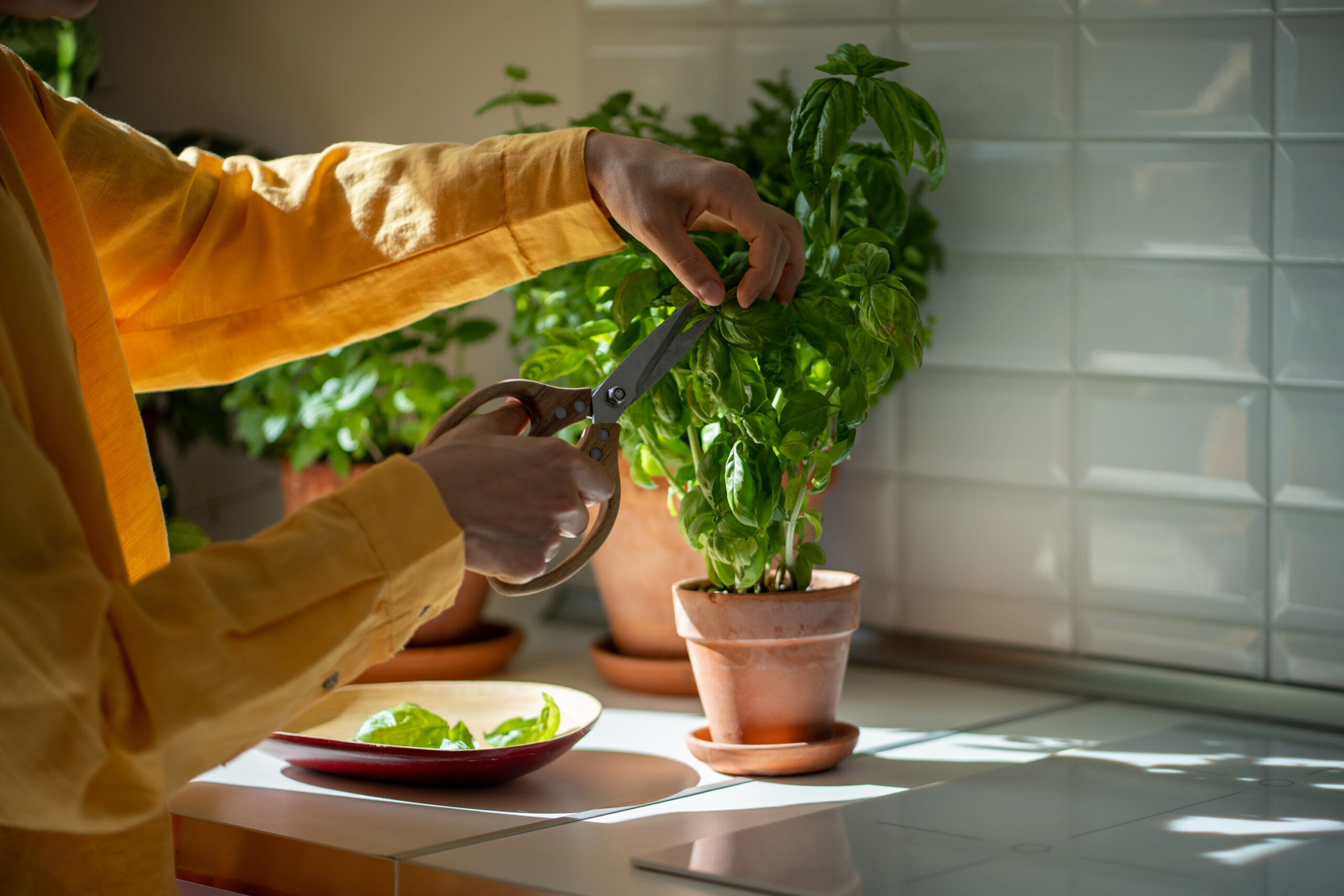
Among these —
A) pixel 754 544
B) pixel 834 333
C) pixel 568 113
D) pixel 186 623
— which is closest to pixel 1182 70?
pixel 834 333

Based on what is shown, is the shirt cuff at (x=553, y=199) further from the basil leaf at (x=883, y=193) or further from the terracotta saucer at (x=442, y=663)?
the terracotta saucer at (x=442, y=663)

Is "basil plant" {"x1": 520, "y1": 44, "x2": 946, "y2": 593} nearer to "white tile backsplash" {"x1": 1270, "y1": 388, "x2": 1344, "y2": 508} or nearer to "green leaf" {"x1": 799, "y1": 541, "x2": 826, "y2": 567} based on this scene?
"green leaf" {"x1": 799, "y1": 541, "x2": 826, "y2": 567}

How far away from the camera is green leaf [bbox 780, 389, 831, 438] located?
0.96 m

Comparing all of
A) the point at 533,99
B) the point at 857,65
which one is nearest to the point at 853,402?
the point at 857,65

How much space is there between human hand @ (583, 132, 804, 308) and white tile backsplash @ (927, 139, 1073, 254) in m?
0.40

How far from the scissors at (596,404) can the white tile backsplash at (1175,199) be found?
1.72 feet

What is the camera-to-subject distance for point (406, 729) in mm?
1036

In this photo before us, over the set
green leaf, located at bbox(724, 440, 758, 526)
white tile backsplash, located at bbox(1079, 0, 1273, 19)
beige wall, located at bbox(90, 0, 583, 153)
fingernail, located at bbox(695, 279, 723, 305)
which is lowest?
green leaf, located at bbox(724, 440, 758, 526)

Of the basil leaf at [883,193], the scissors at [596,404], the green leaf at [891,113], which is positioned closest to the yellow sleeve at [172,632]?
the scissors at [596,404]

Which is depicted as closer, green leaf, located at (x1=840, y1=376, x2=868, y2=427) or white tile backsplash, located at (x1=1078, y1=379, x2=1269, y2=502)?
green leaf, located at (x1=840, y1=376, x2=868, y2=427)

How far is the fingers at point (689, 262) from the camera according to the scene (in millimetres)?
895

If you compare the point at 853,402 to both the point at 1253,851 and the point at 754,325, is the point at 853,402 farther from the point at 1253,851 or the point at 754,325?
the point at 1253,851

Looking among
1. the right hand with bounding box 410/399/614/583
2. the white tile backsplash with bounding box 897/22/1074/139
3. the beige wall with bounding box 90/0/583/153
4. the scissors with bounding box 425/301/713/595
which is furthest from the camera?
the beige wall with bounding box 90/0/583/153

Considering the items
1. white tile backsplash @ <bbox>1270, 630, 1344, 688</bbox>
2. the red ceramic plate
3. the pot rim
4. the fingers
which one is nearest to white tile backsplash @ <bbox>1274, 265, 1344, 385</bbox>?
white tile backsplash @ <bbox>1270, 630, 1344, 688</bbox>
